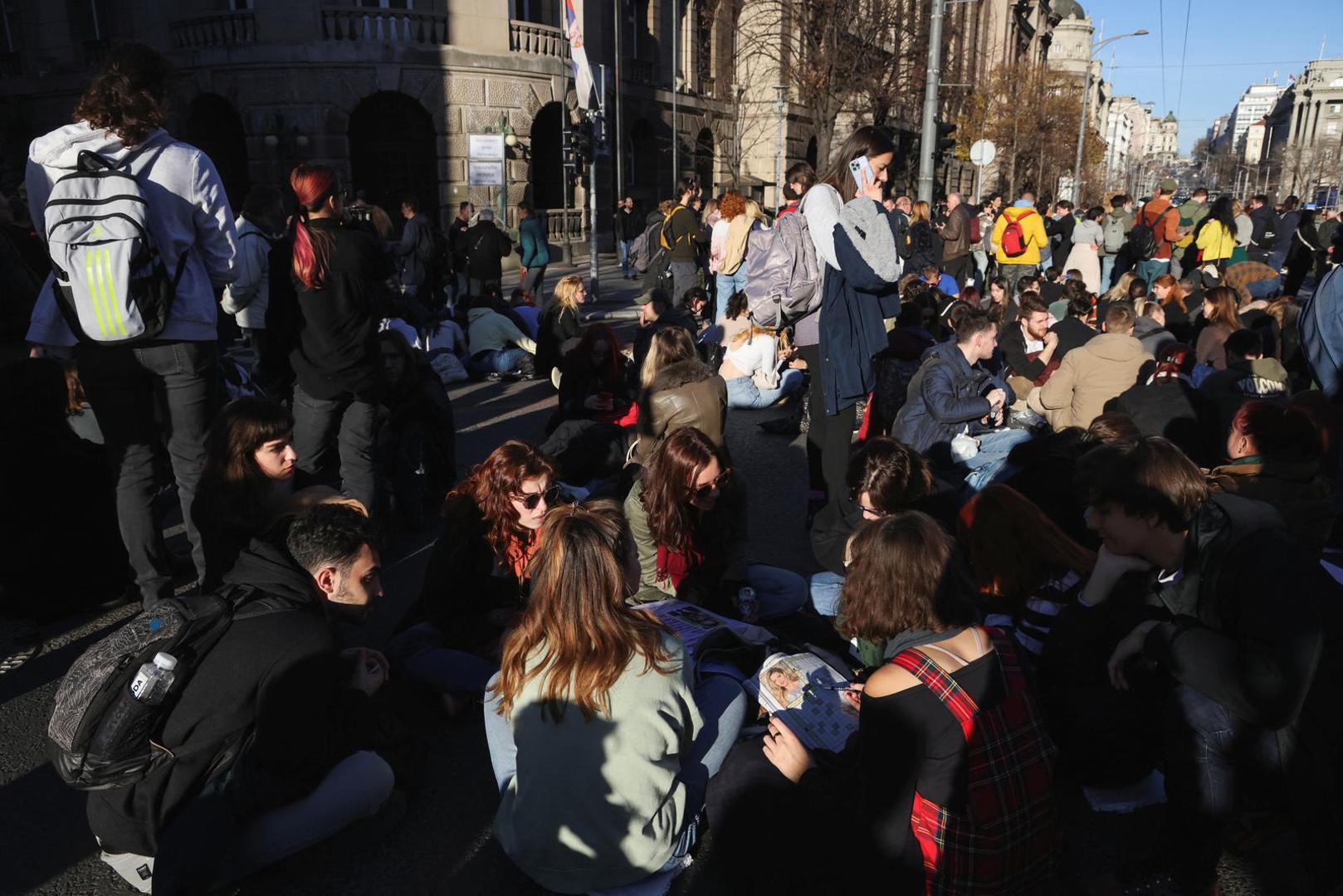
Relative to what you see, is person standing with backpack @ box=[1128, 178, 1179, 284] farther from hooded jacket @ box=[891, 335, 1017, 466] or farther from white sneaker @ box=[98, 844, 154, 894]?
white sneaker @ box=[98, 844, 154, 894]

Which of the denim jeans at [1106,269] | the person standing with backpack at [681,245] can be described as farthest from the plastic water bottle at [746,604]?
the denim jeans at [1106,269]

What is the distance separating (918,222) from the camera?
43.3 feet

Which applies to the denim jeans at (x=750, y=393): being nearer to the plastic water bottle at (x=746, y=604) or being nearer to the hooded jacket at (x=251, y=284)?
the hooded jacket at (x=251, y=284)

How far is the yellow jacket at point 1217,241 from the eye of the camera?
14406 millimetres

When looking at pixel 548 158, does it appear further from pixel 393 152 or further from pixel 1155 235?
pixel 1155 235

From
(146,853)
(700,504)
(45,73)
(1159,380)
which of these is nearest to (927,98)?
(1159,380)

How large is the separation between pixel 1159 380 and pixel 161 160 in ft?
17.6

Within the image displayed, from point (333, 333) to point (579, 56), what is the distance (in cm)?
1224

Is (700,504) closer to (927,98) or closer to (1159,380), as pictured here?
(1159,380)

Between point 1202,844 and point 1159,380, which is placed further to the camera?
point 1159,380

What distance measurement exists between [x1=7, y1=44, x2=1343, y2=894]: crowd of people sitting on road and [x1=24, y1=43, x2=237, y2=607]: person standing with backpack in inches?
0.6

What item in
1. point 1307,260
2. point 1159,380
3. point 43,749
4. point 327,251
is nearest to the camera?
point 43,749

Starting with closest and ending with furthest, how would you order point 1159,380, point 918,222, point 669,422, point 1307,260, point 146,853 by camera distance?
point 146,853, point 669,422, point 1159,380, point 918,222, point 1307,260

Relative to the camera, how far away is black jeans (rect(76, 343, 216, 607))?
4.07 meters
